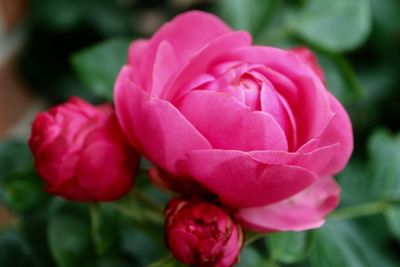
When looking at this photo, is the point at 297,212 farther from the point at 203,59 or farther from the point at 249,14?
the point at 249,14

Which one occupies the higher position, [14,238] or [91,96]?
[14,238]

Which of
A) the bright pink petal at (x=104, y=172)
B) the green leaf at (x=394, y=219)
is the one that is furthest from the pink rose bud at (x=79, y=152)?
the green leaf at (x=394, y=219)

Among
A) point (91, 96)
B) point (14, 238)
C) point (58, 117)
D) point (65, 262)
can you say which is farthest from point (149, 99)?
point (91, 96)

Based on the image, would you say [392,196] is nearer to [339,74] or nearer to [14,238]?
[339,74]

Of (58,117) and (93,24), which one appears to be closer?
(58,117)

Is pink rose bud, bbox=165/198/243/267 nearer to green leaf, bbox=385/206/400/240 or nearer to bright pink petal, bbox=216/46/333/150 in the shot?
bright pink petal, bbox=216/46/333/150

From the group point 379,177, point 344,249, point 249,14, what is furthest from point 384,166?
point 249,14

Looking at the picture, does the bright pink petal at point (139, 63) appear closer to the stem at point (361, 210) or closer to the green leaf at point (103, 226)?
the green leaf at point (103, 226)
